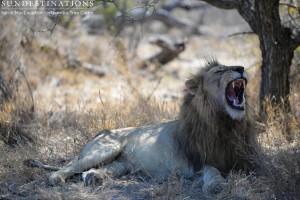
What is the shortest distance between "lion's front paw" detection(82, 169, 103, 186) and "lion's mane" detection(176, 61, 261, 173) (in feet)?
2.96

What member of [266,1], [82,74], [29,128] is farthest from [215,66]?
[82,74]

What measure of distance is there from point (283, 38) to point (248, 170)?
7.25 ft

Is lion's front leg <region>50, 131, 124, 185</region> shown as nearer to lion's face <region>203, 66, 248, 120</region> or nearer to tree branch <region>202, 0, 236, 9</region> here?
lion's face <region>203, 66, 248, 120</region>

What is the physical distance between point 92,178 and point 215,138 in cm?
127

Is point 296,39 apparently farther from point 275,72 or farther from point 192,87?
point 192,87

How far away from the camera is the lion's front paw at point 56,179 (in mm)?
5562

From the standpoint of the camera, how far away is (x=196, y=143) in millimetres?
5750

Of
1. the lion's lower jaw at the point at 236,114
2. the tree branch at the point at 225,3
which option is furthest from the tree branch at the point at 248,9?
the lion's lower jaw at the point at 236,114

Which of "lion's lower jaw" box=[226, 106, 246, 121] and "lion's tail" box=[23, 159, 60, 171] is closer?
"lion's lower jaw" box=[226, 106, 246, 121]

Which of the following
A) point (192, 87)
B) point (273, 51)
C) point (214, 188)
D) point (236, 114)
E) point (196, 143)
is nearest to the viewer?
point (214, 188)

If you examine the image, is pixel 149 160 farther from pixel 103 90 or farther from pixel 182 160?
pixel 103 90

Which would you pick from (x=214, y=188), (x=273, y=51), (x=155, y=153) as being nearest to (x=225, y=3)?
(x=273, y=51)

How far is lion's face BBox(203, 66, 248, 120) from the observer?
5656mm

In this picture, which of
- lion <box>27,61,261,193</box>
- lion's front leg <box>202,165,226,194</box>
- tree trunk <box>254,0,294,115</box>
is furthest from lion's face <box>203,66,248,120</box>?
tree trunk <box>254,0,294,115</box>
